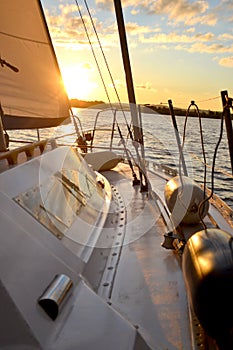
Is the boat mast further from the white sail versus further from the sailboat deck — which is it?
the white sail

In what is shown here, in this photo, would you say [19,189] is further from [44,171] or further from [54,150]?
[54,150]

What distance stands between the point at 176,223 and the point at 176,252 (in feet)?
2.09

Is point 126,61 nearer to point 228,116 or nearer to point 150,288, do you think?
point 228,116

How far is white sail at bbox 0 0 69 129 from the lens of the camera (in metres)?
5.69

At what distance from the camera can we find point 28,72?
6059 millimetres

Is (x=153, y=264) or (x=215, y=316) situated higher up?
(x=215, y=316)

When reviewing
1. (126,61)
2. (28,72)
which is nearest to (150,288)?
(126,61)

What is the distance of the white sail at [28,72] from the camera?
18.7ft

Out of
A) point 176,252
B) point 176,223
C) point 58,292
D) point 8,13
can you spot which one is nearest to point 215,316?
point 58,292

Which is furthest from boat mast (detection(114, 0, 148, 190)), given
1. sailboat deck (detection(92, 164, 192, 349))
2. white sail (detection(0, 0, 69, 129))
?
white sail (detection(0, 0, 69, 129))

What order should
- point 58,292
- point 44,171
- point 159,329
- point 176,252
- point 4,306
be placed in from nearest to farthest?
point 4,306 < point 58,292 < point 159,329 < point 44,171 < point 176,252

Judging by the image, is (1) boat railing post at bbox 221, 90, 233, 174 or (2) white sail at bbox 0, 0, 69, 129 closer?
(1) boat railing post at bbox 221, 90, 233, 174

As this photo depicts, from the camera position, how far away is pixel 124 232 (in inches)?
149

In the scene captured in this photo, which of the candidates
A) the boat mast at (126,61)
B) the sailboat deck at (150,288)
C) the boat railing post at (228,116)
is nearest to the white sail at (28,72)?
the boat mast at (126,61)
